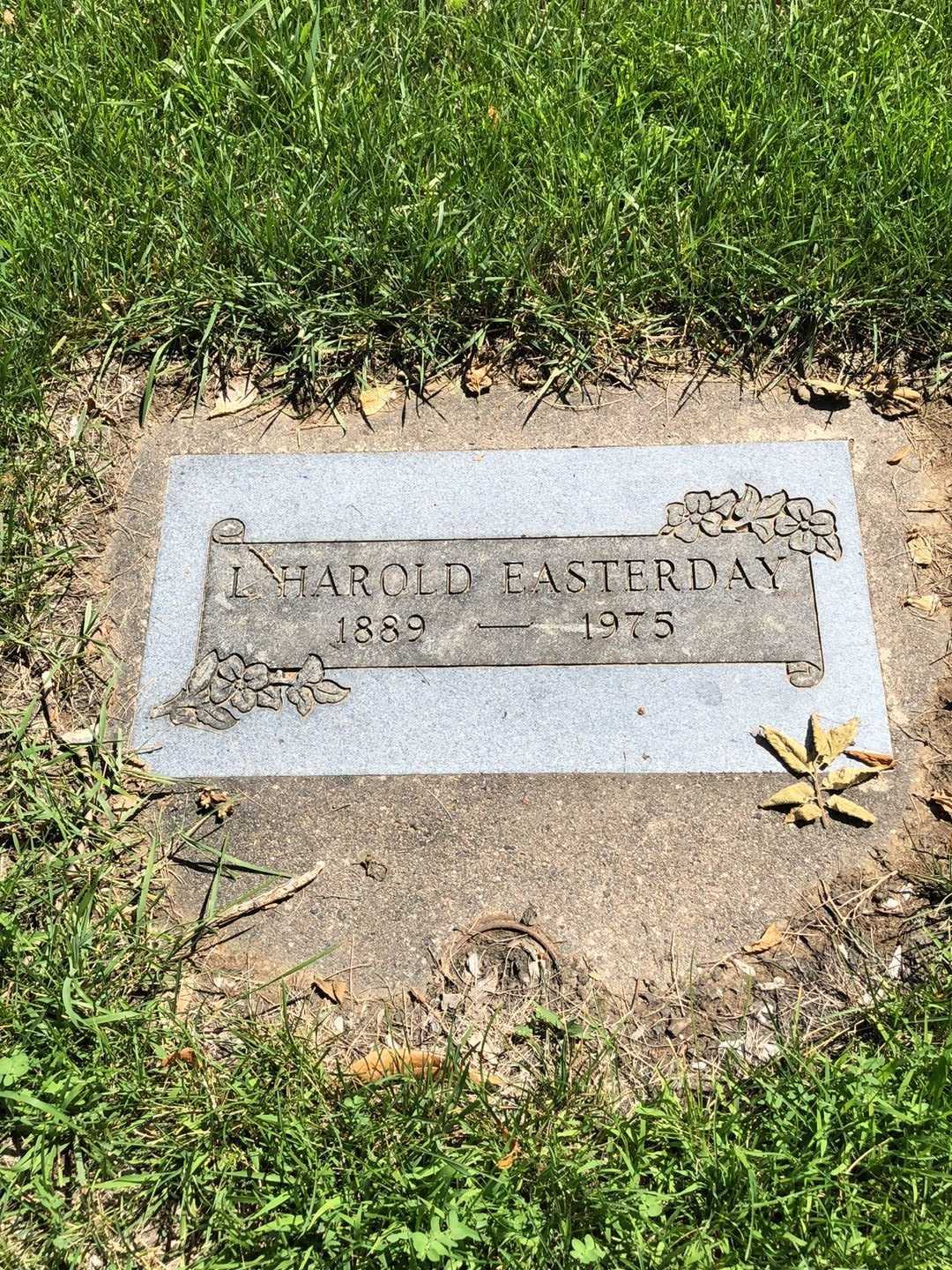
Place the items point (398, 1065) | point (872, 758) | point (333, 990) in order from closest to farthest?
point (398, 1065)
point (333, 990)
point (872, 758)

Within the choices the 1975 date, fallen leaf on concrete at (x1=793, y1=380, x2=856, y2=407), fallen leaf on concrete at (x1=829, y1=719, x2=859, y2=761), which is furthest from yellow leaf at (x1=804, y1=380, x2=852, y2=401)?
fallen leaf on concrete at (x1=829, y1=719, x2=859, y2=761)

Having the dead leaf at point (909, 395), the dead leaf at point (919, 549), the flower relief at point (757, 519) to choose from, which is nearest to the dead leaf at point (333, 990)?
the flower relief at point (757, 519)

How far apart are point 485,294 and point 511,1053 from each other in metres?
2.06

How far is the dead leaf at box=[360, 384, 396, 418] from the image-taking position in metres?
2.91

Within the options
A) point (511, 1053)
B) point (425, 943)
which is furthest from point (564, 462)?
point (511, 1053)

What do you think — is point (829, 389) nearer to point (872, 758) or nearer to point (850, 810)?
point (872, 758)

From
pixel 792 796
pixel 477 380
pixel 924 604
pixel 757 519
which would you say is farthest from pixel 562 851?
pixel 477 380

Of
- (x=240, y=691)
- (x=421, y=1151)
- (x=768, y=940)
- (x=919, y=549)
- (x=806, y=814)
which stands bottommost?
(x=421, y=1151)

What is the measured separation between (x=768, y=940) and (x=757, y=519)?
106 centimetres

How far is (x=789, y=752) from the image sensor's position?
241cm

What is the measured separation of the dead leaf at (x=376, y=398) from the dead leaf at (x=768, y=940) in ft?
Answer: 5.72

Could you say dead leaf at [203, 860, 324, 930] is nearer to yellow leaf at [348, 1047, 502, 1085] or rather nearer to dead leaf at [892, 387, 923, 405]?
yellow leaf at [348, 1047, 502, 1085]

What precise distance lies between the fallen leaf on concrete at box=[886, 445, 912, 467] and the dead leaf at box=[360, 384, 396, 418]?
4.65 ft

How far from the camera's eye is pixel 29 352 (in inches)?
117
